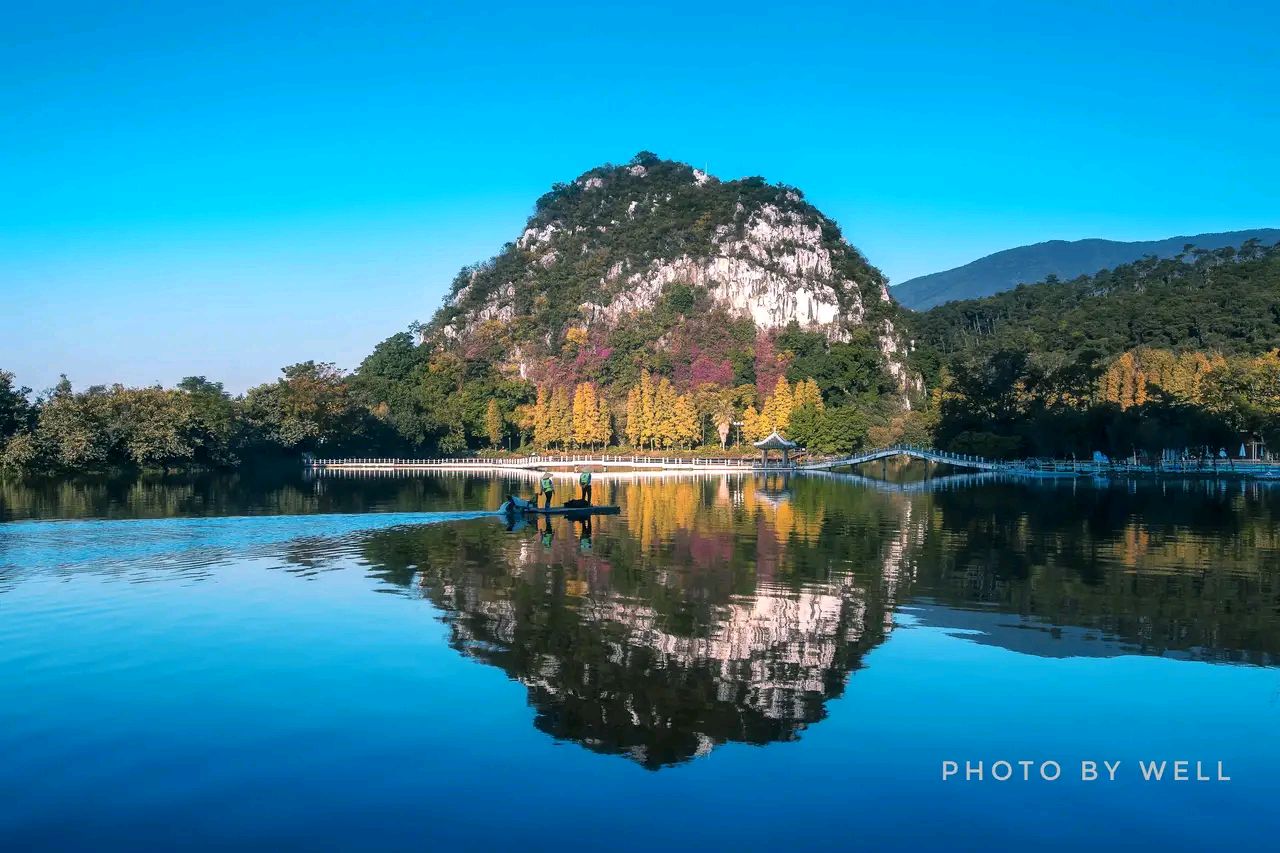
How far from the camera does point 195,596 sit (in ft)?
74.1

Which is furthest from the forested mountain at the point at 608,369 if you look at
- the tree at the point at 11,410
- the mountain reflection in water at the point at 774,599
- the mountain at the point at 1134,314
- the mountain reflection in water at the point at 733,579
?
the mountain reflection in water at the point at 774,599

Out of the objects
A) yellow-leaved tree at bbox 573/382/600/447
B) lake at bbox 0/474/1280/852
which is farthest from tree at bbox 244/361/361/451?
lake at bbox 0/474/1280/852

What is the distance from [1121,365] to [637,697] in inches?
4014

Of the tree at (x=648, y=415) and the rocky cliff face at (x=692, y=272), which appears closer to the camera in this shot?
the tree at (x=648, y=415)

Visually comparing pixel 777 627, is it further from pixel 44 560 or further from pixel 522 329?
pixel 522 329

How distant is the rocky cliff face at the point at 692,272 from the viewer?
515 feet

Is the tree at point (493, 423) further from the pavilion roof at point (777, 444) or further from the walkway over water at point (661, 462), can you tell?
the pavilion roof at point (777, 444)

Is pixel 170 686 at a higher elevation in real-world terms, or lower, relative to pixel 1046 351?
lower

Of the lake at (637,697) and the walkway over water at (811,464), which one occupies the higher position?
the walkway over water at (811,464)

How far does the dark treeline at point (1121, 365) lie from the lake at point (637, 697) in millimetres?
53001

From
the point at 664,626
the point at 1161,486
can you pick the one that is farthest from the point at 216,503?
the point at 1161,486

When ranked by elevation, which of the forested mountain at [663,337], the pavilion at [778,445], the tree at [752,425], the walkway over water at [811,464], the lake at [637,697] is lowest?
the lake at [637,697]

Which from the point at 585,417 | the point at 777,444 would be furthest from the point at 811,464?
the point at 585,417

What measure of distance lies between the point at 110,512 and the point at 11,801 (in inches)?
1472
